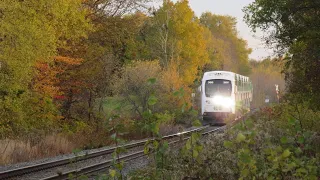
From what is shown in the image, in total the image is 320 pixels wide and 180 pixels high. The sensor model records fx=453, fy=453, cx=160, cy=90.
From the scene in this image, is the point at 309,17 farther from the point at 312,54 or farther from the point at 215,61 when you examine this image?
the point at 215,61

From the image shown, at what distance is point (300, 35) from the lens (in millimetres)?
17688

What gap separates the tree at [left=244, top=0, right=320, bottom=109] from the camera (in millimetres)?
16031

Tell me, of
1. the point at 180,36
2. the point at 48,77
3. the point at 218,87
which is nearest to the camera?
→ the point at 48,77

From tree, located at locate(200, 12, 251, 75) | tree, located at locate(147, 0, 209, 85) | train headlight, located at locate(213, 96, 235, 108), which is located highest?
tree, located at locate(200, 12, 251, 75)

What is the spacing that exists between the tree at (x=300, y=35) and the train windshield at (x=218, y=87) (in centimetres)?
1002

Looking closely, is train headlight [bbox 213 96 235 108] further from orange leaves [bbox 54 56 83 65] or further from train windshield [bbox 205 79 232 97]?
orange leaves [bbox 54 56 83 65]

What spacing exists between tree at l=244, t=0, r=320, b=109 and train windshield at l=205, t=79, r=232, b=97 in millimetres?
10019

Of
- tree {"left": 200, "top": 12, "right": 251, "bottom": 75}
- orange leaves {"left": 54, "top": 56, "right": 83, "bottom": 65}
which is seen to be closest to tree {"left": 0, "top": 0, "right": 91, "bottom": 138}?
orange leaves {"left": 54, "top": 56, "right": 83, "bottom": 65}

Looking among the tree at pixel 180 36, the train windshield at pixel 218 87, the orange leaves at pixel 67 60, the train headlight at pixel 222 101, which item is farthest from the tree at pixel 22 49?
the tree at pixel 180 36

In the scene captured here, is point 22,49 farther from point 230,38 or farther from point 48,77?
point 230,38

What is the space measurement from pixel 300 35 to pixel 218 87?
1268cm

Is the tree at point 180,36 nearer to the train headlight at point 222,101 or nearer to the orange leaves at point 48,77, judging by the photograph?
the train headlight at point 222,101

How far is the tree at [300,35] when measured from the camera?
16.0 metres

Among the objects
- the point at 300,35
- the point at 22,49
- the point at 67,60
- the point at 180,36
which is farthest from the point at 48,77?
the point at 180,36
